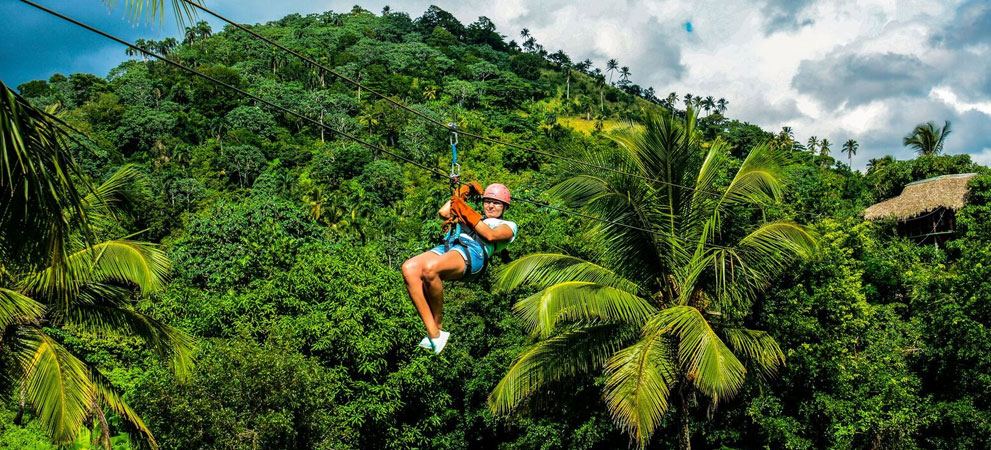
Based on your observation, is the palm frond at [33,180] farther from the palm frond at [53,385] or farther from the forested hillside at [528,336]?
the palm frond at [53,385]

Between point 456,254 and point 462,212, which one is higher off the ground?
point 462,212

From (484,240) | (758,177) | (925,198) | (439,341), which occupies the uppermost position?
(925,198)

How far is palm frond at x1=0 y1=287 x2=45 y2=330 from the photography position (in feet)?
28.2

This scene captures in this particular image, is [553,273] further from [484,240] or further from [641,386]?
[484,240]

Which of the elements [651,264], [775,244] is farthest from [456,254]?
[775,244]

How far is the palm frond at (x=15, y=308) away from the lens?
8586 millimetres

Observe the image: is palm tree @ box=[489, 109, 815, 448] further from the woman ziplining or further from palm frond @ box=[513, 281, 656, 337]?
the woman ziplining

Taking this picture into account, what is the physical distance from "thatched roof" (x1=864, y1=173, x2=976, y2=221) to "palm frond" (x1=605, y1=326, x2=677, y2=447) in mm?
24828

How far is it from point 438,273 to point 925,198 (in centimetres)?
3271

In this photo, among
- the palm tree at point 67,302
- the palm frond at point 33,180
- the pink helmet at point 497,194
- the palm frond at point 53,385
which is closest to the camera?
the palm frond at point 33,180

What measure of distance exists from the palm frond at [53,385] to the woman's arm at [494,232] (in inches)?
236

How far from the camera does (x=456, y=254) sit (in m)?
6.40

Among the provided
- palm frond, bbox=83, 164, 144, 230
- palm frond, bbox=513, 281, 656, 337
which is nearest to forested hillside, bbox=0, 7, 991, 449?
palm frond, bbox=83, 164, 144, 230

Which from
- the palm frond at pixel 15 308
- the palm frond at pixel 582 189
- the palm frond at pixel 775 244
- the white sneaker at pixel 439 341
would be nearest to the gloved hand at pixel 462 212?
the white sneaker at pixel 439 341
